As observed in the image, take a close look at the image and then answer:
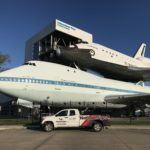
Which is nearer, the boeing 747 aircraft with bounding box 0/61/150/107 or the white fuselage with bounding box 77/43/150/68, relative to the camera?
the boeing 747 aircraft with bounding box 0/61/150/107

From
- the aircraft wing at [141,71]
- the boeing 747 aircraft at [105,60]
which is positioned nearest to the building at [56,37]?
the boeing 747 aircraft at [105,60]

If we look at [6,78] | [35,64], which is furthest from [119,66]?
[6,78]

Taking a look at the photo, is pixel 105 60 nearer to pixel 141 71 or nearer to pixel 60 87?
pixel 141 71

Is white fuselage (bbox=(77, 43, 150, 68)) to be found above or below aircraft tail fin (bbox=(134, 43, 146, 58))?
below

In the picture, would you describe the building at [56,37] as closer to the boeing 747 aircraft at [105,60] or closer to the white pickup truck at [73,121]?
the boeing 747 aircraft at [105,60]

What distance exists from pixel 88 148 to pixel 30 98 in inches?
799

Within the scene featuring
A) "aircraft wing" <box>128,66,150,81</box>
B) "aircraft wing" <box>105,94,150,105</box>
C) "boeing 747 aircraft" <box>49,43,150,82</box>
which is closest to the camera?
"aircraft wing" <box>105,94,150,105</box>

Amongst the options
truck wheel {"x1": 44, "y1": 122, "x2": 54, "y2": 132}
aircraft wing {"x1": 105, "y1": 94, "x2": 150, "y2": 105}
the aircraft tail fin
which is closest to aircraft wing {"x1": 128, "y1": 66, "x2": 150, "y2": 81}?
the aircraft tail fin

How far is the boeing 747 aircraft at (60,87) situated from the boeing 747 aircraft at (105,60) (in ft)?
88.9

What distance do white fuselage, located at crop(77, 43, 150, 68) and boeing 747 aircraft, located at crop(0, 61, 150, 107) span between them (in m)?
27.1

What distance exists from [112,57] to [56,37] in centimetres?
1530

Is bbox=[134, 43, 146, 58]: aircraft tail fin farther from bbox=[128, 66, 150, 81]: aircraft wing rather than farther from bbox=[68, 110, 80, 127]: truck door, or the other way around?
bbox=[68, 110, 80, 127]: truck door

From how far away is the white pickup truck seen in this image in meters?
25.0

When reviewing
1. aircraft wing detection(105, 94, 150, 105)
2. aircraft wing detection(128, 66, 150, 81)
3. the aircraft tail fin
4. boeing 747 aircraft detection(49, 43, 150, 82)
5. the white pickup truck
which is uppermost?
the aircraft tail fin
